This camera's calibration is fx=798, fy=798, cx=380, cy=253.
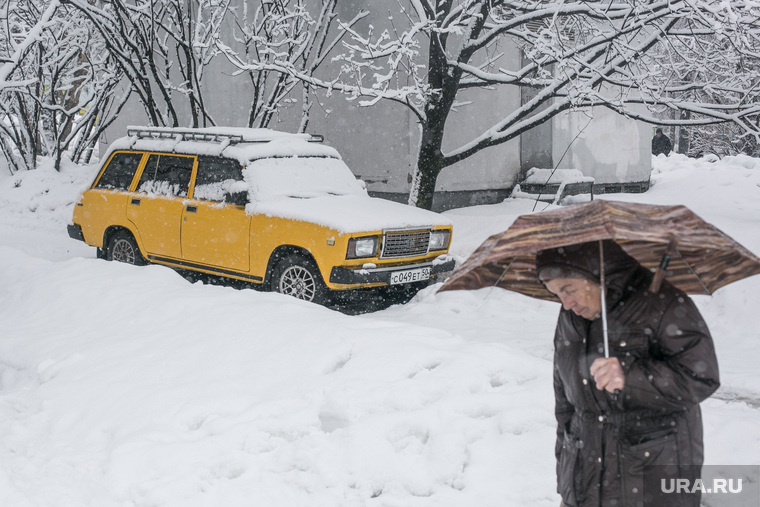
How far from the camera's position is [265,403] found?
5.12m

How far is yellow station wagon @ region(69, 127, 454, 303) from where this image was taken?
8.35 meters

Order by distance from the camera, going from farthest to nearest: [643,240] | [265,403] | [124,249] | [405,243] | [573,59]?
[573,59], [124,249], [405,243], [265,403], [643,240]

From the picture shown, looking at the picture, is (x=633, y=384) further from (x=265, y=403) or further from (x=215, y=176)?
(x=215, y=176)

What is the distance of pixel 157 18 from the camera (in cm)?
1517

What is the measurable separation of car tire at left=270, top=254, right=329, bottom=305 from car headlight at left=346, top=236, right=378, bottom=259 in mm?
443

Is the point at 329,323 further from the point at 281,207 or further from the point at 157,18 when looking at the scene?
the point at 157,18

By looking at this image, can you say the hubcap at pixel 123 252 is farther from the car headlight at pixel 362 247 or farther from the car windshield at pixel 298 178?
the car headlight at pixel 362 247

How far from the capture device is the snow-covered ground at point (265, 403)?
434 centimetres

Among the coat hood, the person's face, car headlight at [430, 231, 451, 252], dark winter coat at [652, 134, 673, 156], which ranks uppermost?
dark winter coat at [652, 134, 673, 156]

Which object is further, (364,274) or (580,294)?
(364,274)

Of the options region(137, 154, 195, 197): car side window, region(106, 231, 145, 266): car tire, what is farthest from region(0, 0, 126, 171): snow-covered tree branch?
region(137, 154, 195, 197): car side window

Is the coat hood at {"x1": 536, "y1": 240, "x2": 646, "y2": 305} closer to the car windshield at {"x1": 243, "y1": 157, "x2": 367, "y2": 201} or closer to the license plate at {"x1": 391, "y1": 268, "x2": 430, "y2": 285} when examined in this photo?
the license plate at {"x1": 391, "y1": 268, "x2": 430, "y2": 285}

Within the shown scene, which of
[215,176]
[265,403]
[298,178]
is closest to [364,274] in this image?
[298,178]

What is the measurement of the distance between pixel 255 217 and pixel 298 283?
90 centimetres
